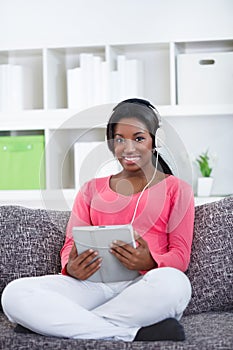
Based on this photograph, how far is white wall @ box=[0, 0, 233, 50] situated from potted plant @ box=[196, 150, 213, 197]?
2.14 ft

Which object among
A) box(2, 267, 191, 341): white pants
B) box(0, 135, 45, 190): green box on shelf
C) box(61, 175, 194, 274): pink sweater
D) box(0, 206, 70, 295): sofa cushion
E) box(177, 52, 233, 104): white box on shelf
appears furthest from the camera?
box(0, 135, 45, 190): green box on shelf

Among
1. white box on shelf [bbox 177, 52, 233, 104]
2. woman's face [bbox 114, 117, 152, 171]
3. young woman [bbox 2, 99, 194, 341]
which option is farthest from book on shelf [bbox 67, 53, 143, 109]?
woman's face [bbox 114, 117, 152, 171]

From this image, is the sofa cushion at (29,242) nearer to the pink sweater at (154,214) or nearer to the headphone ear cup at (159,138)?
the pink sweater at (154,214)

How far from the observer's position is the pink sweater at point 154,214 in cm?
215

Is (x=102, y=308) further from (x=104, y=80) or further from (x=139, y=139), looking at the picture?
(x=104, y=80)

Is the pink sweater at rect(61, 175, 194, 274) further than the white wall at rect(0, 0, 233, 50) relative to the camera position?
No

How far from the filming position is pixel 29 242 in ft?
7.57

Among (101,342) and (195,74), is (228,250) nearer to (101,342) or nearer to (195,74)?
(101,342)

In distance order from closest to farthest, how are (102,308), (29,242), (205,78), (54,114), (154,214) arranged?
(102,308)
(154,214)
(29,242)
(205,78)
(54,114)

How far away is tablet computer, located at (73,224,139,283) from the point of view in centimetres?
202

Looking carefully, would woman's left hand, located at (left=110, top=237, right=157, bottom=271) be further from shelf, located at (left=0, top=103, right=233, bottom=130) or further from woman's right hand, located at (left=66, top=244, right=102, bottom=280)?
shelf, located at (left=0, top=103, right=233, bottom=130)

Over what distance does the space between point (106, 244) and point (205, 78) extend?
1963 mm

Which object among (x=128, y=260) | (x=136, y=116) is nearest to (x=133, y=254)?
(x=128, y=260)

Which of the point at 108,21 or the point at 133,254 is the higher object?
the point at 108,21
